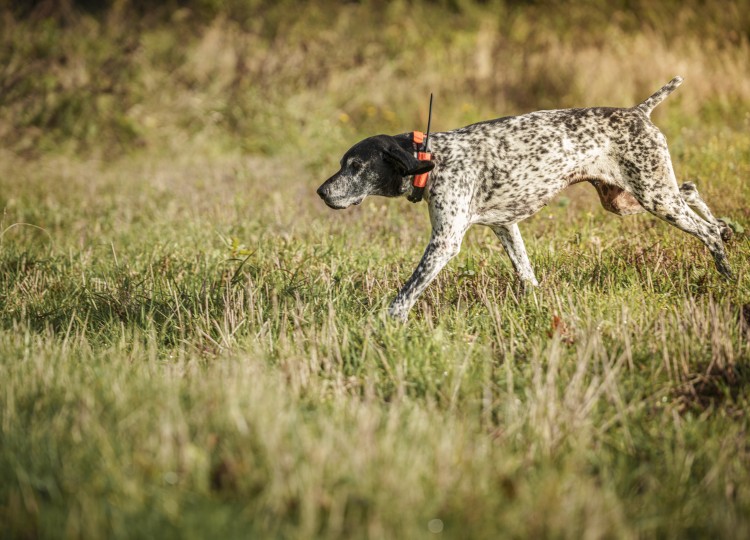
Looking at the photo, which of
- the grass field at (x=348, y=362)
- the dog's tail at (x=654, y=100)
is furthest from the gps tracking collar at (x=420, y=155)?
the dog's tail at (x=654, y=100)

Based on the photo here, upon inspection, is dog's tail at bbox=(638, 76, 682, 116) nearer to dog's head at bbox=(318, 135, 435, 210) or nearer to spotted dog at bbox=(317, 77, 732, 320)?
spotted dog at bbox=(317, 77, 732, 320)

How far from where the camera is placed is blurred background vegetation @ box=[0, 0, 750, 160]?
10.0m

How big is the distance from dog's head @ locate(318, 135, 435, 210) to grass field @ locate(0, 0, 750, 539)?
54 cm

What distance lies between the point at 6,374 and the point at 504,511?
6.98ft

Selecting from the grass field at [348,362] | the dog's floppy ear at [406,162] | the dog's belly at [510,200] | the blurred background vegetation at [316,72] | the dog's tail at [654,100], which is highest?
the blurred background vegetation at [316,72]

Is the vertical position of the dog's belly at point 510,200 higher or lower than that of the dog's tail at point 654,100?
lower

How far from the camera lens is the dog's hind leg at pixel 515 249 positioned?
4340 millimetres

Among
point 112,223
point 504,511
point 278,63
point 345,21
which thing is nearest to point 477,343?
point 504,511

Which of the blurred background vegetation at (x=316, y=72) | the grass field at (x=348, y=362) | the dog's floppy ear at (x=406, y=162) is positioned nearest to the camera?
the grass field at (x=348, y=362)

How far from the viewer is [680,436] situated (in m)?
2.45

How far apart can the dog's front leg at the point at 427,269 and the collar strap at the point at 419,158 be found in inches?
9.5

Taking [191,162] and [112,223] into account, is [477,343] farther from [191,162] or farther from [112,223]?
[191,162]

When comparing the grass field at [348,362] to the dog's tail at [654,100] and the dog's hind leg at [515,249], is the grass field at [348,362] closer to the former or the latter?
the dog's hind leg at [515,249]

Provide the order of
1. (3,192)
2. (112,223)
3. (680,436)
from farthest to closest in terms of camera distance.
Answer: (3,192), (112,223), (680,436)
